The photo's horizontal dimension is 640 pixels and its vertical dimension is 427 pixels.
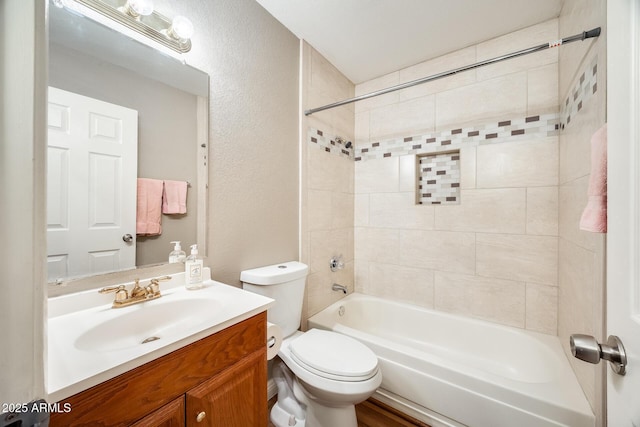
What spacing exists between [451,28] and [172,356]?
2275 millimetres

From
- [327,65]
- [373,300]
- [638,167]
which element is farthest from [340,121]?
[638,167]

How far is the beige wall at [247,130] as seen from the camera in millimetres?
1251

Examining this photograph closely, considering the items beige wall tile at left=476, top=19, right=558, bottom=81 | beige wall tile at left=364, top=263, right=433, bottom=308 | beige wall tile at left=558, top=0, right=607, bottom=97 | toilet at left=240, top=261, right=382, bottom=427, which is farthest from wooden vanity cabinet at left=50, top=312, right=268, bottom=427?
beige wall tile at left=476, top=19, right=558, bottom=81

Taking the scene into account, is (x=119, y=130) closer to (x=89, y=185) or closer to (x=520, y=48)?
(x=89, y=185)

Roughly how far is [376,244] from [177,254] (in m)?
1.59

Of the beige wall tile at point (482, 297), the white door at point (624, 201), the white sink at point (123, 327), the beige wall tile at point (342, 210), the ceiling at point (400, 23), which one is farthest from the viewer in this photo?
the beige wall tile at point (342, 210)

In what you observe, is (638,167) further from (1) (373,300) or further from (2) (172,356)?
(1) (373,300)

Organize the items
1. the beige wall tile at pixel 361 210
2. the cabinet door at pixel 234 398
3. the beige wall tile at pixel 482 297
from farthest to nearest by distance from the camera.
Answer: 1. the beige wall tile at pixel 361 210
2. the beige wall tile at pixel 482 297
3. the cabinet door at pixel 234 398

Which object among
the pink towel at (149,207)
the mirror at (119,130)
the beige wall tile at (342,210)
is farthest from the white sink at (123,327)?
the beige wall tile at (342,210)

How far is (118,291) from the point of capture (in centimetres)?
91

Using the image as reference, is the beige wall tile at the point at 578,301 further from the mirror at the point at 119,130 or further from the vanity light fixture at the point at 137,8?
the vanity light fixture at the point at 137,8

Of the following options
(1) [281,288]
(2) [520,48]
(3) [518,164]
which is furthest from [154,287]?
(2) [520,48]

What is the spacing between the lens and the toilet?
1095 mm

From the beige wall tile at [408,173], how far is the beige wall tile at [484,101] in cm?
31
